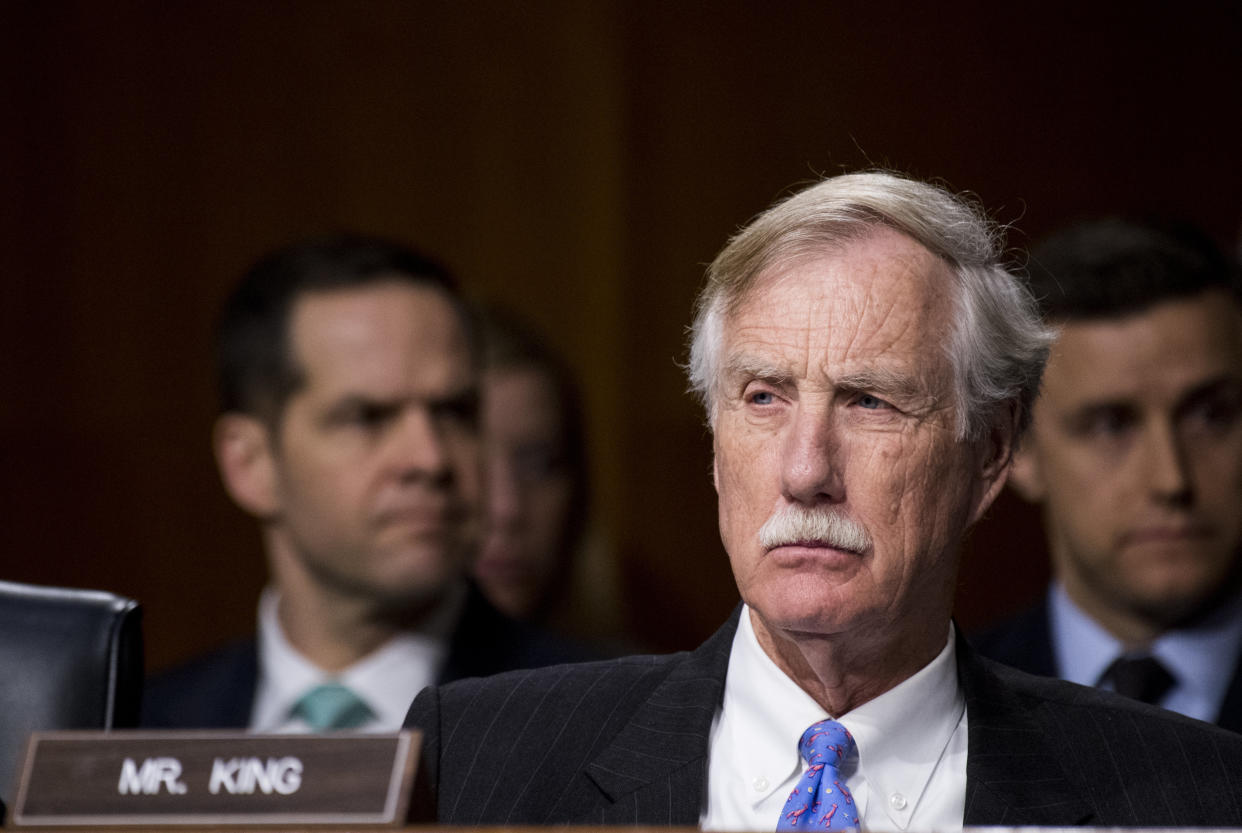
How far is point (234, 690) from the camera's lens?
3.12m

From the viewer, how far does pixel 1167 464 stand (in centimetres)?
295

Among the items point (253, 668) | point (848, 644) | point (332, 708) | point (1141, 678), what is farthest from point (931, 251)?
point (253, 668)

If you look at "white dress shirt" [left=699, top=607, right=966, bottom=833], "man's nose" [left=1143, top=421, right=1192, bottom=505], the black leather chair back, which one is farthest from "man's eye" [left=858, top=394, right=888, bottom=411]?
"man's nose" [left=1143, top=421, right=1192, bottom=505]

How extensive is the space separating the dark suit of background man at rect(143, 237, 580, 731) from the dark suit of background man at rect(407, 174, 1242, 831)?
3.65 feet

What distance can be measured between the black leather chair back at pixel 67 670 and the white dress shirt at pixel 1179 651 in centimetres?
173

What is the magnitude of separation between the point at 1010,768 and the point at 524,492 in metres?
2.13

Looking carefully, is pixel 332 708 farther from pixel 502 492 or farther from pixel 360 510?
pixel 502 492

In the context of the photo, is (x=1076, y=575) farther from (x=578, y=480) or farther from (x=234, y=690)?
(x=234, y=690)

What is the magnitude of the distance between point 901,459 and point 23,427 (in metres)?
3.37

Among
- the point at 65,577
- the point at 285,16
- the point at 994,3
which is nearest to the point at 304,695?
the point at 65,577

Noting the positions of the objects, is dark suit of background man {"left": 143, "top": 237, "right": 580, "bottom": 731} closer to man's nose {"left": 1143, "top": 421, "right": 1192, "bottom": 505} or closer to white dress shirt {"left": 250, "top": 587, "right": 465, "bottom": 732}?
white dress shirt {"left": 250, "top": 587, "right": 465, "bottom": 732}

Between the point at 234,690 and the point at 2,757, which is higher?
the point at 2,757

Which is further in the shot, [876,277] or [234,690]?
[234,690]

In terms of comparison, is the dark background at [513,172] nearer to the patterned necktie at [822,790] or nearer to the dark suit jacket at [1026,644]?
the dark suit jacket at [1026,644]
